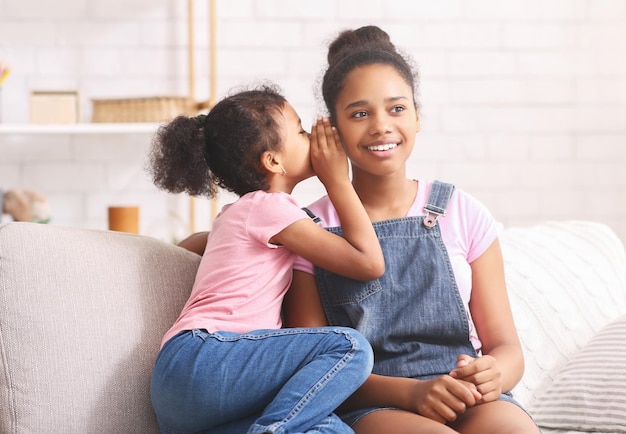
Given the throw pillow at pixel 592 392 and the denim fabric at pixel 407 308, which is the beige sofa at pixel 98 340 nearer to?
the throw pillow at pixel 592 392

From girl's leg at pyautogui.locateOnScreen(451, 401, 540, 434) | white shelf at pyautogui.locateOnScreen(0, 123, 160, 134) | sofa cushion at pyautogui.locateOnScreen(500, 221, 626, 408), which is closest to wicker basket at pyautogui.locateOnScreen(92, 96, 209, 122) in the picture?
white shelf at pyautogui.locateOnScreen(0, 123, 160, 134)

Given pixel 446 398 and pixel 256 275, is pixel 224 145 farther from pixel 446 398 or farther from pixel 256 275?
pixel 446 398

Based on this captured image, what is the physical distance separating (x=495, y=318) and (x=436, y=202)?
0.25m

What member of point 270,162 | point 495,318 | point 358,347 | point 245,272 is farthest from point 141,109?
point 358,347

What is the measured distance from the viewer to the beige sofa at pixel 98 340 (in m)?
1.46

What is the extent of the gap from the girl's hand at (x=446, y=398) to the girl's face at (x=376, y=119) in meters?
0.42

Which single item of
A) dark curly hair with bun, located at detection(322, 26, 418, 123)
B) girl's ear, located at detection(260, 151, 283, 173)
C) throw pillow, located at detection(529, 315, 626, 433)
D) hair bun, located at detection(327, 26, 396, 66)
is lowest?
throw pillow, located at detection(529, 315, 626, 433)

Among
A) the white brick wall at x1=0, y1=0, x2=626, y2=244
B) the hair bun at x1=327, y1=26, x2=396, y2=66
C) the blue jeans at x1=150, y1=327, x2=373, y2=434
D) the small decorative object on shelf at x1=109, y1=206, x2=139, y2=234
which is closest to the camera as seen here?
the blue jeans at x1=150, y1=327, x2=373, y2=434

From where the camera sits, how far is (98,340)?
1519 millimetres

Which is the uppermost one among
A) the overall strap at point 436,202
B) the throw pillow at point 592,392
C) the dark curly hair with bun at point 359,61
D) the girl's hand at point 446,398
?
the dark curly hair with bun at point 359,61

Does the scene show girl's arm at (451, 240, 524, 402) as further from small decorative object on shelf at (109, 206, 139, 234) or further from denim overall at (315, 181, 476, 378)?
small decorative object on shelf at (109, 206, 139, 234)

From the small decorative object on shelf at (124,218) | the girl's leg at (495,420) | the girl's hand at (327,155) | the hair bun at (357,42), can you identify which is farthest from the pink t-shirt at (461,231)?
the small decorative object on shelf at (124,218)

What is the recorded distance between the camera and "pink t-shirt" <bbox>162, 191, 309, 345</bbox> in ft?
5.07

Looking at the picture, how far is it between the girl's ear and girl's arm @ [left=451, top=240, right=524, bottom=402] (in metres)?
0.42
